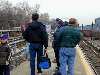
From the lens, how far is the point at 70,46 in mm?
12289

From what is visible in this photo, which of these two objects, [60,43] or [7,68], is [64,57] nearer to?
[60,43]

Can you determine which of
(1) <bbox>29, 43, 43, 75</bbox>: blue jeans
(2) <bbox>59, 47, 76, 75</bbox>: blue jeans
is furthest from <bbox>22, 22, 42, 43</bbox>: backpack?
(2) <bbox>59, 47, 76, 75</bbox>: blue jeans

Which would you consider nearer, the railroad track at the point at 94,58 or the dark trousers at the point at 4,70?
the dark trousers at the point at 4,70

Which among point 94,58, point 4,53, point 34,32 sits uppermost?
point 34,32

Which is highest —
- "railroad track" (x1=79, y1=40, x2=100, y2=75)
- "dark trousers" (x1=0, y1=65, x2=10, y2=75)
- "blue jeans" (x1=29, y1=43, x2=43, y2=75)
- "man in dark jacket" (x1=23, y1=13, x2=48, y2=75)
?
"man in dark jacket" (x1=23, y1=13, x2=48, y2=75)

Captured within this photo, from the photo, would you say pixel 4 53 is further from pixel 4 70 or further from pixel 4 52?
pixel 4 70

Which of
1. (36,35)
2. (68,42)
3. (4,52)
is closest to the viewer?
(4,52)

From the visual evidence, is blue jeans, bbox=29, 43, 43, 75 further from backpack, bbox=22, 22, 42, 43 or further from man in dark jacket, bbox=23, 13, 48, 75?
backpack, bbox=22, 22, 42, 43

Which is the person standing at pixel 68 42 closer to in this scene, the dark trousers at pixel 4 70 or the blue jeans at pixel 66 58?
the blue jeans at pixel 66 58

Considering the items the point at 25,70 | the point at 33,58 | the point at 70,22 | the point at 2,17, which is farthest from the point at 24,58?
the point at 2,17

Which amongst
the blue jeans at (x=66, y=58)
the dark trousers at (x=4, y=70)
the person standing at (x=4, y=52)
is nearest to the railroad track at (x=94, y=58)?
the blue jeans at (x=66, y=58)

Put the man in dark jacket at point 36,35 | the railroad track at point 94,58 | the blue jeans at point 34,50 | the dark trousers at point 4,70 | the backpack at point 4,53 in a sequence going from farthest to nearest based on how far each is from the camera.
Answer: the railroad track at point 94,58 < the blue jeans at point 34,50 < the man in dark jacket at point 36,35 < the dark trousers at point 4,70 < the backpack at point 4,53

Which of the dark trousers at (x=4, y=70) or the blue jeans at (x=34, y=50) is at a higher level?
the blue jeans at (x=34, y=50)

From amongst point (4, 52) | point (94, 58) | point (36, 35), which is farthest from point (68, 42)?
point (94, 58)
